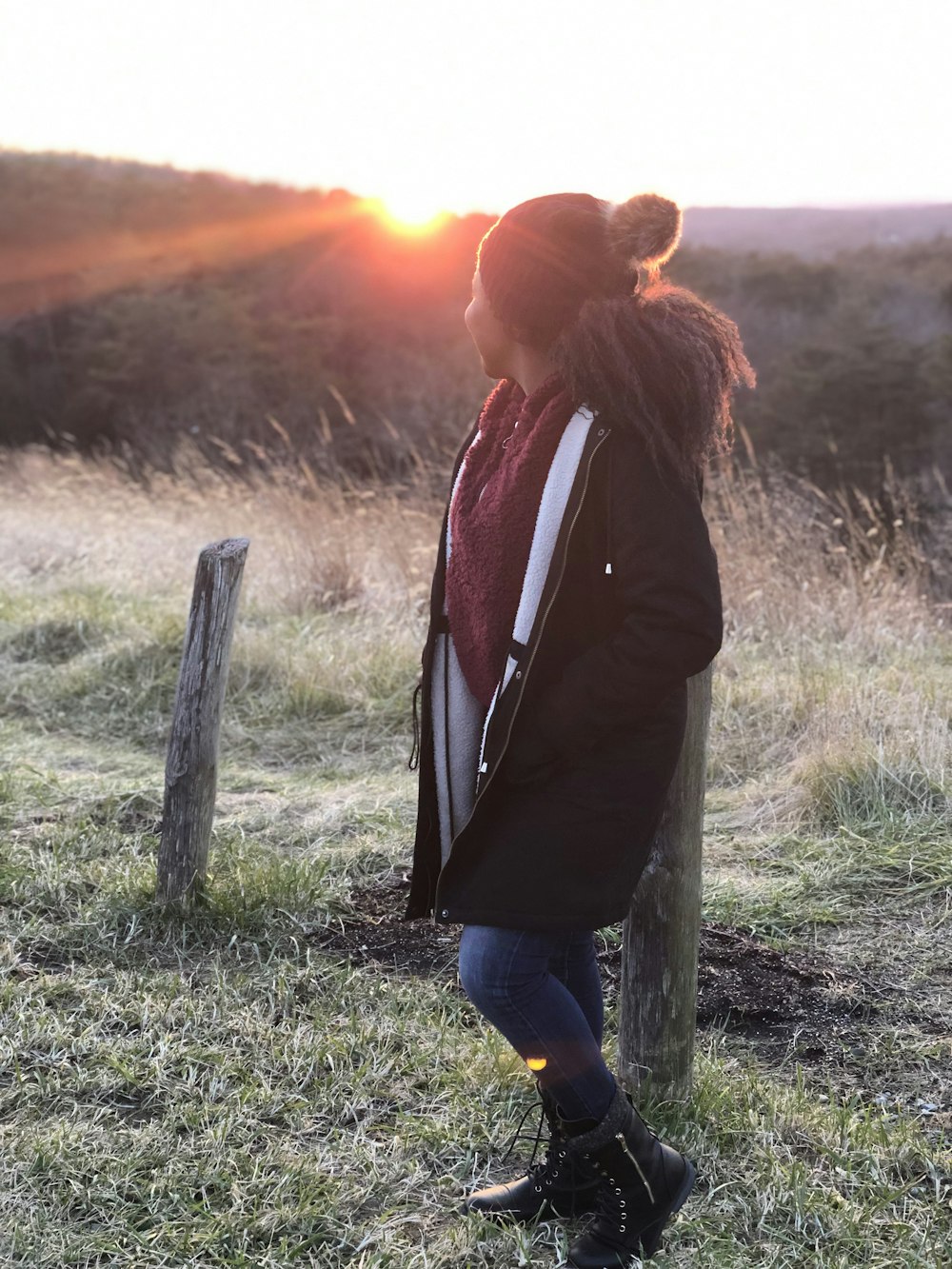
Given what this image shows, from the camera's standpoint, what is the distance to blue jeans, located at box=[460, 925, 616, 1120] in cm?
180

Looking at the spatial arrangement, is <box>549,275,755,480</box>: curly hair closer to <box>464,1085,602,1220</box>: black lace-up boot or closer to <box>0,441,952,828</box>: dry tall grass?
<box>464,1085,602,1220</box>: black lace-up boot

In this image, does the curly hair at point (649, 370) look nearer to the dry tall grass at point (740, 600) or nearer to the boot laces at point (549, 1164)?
the boot laces at point (549, 1164)

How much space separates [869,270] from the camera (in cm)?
2814

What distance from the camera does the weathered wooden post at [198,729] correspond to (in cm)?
329

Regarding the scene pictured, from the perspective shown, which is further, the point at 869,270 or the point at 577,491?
the point at 869,270

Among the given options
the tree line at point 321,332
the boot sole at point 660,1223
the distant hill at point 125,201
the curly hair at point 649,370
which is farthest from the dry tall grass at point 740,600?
the distant hill at point 125,201

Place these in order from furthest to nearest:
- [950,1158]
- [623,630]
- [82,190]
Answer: [82,190] → [950,1158] → [623,630]

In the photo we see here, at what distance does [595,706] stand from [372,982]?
5.18ft

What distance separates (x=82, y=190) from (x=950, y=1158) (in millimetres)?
32990

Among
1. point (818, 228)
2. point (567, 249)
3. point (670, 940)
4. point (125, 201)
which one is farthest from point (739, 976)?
point (818, 228)

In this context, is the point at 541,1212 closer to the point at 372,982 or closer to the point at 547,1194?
the point at 547,1194

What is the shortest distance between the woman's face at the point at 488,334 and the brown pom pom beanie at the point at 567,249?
0.13ft

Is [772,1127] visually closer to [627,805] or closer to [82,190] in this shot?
[627,805]

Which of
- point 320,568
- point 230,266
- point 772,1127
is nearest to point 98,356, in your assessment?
point 230,266
